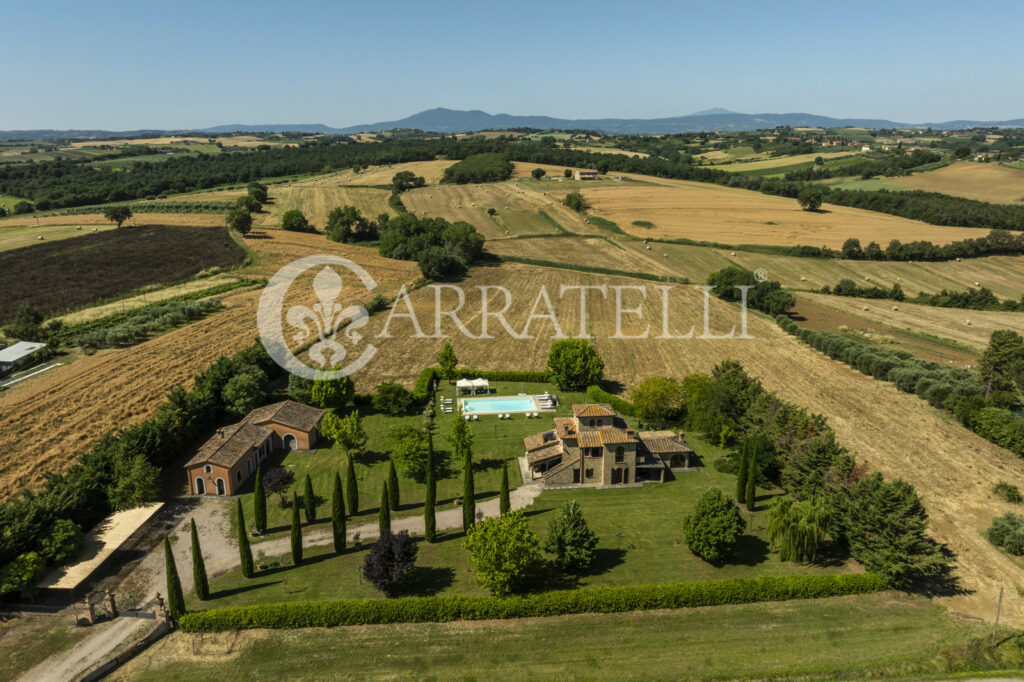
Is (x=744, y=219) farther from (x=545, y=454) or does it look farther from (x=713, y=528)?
(x=713, y=528)

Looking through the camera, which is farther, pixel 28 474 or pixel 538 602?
pixel 28 474

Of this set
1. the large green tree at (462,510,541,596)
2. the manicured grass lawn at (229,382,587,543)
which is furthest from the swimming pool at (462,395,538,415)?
the large green tree at (462,510,541,596)

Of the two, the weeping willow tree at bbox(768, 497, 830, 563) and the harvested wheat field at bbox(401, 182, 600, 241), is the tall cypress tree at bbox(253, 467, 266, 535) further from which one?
the harvested wheat field at bbox(401, 182, 600, 241)

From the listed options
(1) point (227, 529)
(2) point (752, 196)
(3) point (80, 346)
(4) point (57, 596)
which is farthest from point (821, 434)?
(2) point (752, 196)

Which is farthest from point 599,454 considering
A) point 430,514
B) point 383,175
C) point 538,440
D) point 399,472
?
point 383,175

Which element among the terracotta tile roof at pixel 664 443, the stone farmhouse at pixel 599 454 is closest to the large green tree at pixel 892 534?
the terracotta tile roof at pixel 664 443

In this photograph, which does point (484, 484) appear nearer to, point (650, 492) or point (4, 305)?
point (650, 492)

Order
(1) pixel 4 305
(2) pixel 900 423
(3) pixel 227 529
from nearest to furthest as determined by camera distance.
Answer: (3) pixel 227 529
(2) pixel 900 423
(1) pixel 4 305

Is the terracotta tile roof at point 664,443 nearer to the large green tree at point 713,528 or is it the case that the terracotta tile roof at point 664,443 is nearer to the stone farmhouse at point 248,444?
the large green tree at point 713,528
